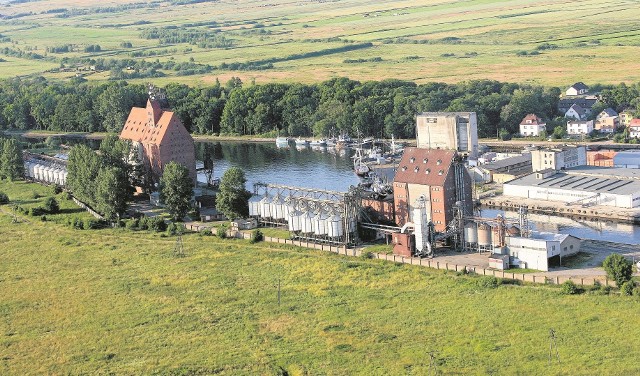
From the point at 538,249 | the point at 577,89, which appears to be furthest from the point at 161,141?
the point at 577,89

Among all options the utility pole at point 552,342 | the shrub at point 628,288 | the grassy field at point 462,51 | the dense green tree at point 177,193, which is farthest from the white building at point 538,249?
the grassy field at point 462,51

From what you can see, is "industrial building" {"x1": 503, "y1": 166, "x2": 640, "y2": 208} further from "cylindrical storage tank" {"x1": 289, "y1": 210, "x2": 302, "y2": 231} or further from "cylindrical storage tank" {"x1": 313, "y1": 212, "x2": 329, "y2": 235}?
"cylindrical storage tank" {"x1": 289, "y1": 210, "x2": 302, "y2": 231}

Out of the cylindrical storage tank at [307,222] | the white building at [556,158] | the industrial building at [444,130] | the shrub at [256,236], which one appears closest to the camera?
the cylindrical storage tank at [307,222]

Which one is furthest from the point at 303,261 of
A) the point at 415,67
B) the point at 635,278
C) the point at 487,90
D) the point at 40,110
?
the point at 415,67

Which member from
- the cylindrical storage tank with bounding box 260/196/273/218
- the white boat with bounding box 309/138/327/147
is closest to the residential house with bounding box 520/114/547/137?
the white boat with bounding box 309/138/327/147

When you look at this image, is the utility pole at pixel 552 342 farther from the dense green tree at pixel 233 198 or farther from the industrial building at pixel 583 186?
the dense green tree at pixel 233 198
